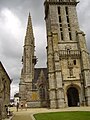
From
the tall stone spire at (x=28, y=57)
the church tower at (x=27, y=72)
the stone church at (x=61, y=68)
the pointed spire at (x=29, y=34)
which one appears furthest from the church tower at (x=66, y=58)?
the pointed spire at (x=29, y=34)

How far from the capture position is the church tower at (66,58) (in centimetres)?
3862

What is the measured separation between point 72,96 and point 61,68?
26.8ft

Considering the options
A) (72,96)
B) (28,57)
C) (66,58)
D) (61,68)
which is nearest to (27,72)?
(28,57)

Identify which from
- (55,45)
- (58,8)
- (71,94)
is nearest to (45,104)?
(71,94)

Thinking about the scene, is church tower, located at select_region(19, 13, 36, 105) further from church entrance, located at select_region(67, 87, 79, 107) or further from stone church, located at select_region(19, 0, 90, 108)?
church entrance, located at select_region(67, 87, 79, 107)

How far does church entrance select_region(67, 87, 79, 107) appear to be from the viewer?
139 feet

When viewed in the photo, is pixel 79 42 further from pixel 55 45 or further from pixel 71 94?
pixel 71 94

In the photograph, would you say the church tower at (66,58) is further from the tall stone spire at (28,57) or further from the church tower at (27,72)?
the tall stone spire at (28,57)

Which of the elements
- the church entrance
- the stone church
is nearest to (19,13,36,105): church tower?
the stone church

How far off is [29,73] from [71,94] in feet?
42.2

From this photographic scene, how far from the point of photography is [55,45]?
139ft

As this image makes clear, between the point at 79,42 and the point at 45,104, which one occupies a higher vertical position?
the point at 79,42

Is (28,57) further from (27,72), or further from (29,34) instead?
(29,34)

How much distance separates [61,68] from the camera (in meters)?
41.2
